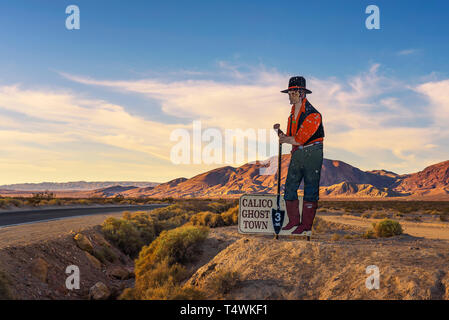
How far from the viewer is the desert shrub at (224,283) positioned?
7.98 m

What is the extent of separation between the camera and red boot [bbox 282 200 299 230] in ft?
34.7

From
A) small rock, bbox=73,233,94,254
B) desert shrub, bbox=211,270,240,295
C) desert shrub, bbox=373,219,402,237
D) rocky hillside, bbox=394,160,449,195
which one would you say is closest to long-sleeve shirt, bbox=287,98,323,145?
desert shrub, bbox=211,270,240,295

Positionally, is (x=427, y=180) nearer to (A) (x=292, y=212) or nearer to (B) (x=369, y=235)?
(B) (x=369, y=235)

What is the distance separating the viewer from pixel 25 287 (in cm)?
869

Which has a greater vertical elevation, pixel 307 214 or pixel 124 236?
pixel 307 214

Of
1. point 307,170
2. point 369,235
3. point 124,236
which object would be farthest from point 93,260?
point 369,235

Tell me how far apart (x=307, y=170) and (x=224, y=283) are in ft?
13.3

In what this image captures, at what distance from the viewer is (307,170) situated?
1017cm

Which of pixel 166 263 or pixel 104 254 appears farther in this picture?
pixel 104 254

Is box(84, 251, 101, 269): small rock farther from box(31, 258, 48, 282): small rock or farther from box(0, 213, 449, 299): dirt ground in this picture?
box(31, 258, 48, 282): small rock
